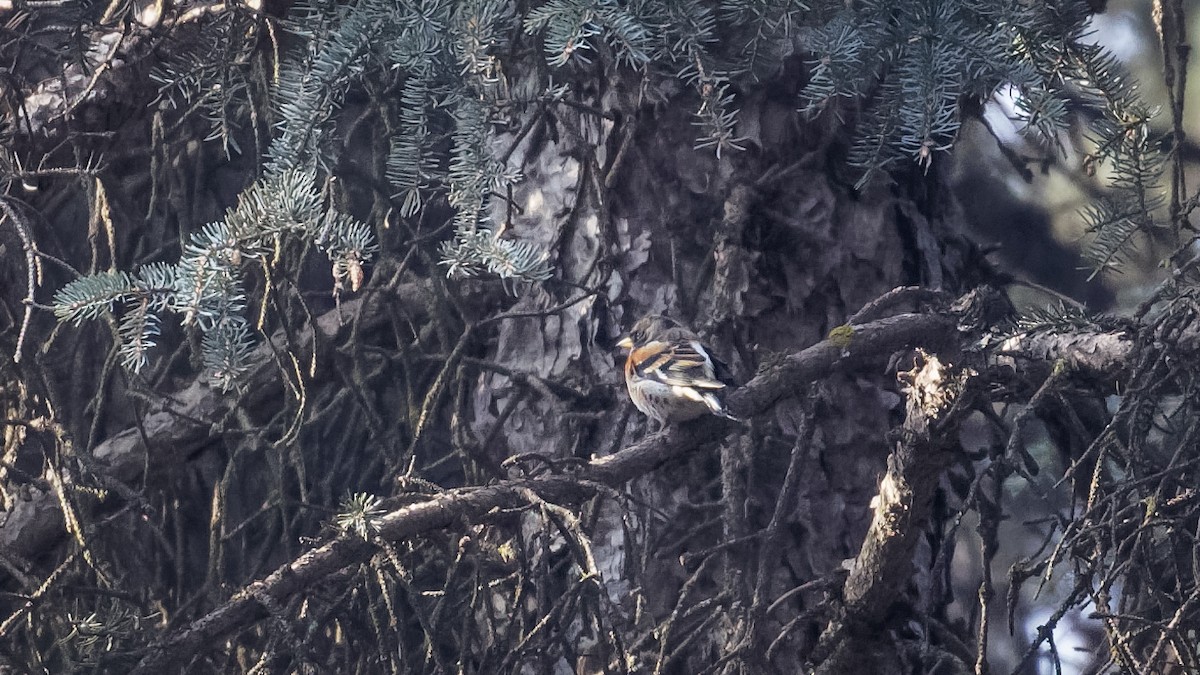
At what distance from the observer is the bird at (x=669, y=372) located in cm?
310

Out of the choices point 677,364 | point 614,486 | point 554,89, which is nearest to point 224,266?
point 614,486

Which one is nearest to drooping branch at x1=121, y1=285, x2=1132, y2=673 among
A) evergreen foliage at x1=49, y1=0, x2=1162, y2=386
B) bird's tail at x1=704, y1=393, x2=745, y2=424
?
bird's tail at x1=704, y1=393, x2=745, y2=424

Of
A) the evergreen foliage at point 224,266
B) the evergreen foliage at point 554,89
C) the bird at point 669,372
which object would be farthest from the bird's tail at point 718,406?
the evergreen foliage at point 224,266

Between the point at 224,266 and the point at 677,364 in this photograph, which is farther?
the point at 677,364

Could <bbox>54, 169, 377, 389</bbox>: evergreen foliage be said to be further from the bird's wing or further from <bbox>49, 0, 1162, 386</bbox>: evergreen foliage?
the bird's wing

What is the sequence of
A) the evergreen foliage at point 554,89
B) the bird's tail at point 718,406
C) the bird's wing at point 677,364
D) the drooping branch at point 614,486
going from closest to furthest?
the drooping branch at point 614,486
the evergreen foliage at point 554,89
the bird's tail at point 718,406
the bird's wing at point 677,364

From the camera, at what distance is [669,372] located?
3.16 metres

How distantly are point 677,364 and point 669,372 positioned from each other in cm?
9

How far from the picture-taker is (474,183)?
2814 mm

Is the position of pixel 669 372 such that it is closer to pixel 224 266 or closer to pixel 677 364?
pixel 677 364

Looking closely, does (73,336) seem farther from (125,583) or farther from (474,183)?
(474,183)

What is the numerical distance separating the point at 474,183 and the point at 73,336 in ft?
6.09

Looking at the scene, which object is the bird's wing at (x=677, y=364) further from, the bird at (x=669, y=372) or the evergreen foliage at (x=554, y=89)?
the evergreen foliage at (x=554, y=89)

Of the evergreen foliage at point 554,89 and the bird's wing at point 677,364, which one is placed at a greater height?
the evergreen foliage at point 554,89
